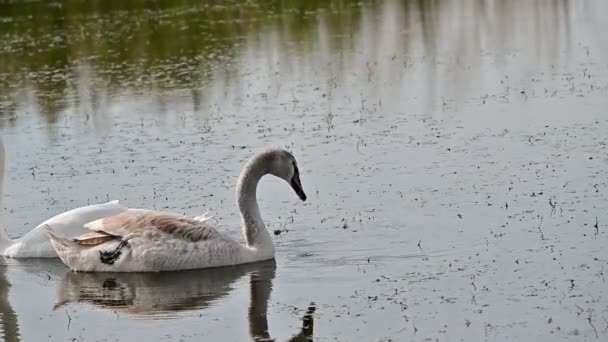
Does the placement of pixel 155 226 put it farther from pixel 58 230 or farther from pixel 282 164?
pixel 282 164

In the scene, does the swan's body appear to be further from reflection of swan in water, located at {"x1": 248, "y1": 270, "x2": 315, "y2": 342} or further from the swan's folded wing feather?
reflection of swan in water, located at {"x1": 248, "y1": 270, "x2": 315, "y2": 342}

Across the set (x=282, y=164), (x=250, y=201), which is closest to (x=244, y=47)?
(x=282, y=164)

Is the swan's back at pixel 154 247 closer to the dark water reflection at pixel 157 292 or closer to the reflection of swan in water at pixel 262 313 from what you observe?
the dark water reflection at pixel 157 292

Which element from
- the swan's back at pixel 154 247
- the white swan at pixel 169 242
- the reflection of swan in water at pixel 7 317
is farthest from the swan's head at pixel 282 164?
the reflection of swan in water at pixel 7 317

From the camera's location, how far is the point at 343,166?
13.8m

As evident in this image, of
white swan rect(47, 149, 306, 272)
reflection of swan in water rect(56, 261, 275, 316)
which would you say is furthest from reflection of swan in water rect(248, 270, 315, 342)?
white swan rect(47, 149, 306, 272)

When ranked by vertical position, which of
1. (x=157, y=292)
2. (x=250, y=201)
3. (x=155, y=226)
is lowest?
(x=157, y=292)

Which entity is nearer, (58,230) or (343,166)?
(58,230)

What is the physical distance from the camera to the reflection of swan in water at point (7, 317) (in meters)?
9.16

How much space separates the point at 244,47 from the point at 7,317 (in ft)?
48.4

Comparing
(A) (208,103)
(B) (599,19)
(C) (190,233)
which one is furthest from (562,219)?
(B) (599,19)

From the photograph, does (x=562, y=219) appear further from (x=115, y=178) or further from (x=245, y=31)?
(x=245, y=31)

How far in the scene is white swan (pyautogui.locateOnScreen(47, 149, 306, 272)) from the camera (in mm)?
10562

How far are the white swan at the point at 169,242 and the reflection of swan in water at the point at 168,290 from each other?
68 mm
